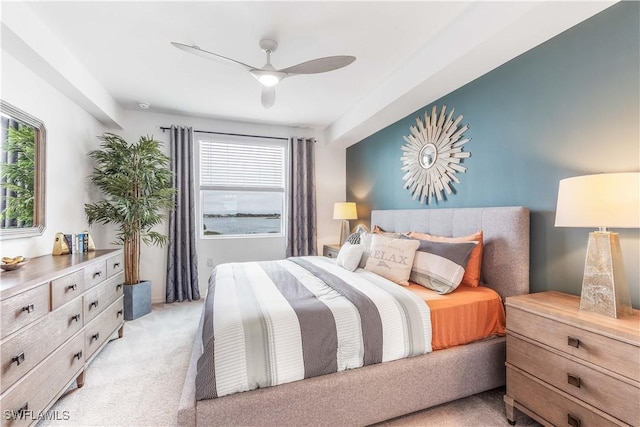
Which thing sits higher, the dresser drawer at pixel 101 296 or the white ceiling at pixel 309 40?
the white ceiling at pixel 309 40

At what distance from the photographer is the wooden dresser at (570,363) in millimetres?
1221

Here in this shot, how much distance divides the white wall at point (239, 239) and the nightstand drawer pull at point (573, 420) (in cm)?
366

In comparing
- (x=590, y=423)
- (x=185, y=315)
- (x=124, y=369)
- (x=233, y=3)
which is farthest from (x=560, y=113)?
(x=185, y=315)

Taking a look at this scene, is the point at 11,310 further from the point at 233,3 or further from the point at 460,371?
the point at 460,371

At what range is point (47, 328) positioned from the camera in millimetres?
1611

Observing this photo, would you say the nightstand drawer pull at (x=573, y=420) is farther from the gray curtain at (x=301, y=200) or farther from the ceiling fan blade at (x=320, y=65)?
the gray curtain at (x=301, y=200)

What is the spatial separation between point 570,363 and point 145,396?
2.52 m

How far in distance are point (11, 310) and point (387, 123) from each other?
3606 millimetres

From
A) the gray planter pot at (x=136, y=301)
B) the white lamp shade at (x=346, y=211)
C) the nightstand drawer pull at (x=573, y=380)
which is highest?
the white lamp shade at (x=346, y=211)

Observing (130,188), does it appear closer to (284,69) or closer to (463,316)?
(284,69)

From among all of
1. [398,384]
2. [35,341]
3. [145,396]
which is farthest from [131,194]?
[398,384]

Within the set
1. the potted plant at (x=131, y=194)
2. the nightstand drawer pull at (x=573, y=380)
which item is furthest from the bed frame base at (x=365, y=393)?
the potted plant at (x=131, y=194)

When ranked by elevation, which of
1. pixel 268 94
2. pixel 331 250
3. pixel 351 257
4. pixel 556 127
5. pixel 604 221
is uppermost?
pixel 268 94

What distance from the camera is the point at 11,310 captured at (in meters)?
1.34
